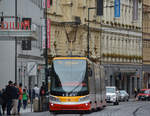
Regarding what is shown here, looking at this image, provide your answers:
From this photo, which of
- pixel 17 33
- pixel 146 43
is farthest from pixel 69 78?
pixel 146 43

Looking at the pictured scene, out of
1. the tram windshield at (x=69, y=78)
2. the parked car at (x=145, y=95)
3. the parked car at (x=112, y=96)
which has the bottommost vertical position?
the parked car at (x=145, y=95)

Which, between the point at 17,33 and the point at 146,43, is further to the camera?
the point at 146,43

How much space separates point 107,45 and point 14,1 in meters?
35.2

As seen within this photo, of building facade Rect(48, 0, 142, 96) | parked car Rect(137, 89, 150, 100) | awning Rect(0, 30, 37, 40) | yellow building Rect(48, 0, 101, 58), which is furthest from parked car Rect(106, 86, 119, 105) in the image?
parked car Rect(137, 89, 150, 100)

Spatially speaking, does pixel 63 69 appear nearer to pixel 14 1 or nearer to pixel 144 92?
pixel 14 1

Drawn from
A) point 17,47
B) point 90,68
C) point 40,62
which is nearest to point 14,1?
point 17,47

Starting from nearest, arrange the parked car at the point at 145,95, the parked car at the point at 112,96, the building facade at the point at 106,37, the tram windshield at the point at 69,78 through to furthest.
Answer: the tram windshield at the point at 69,78 → the parked car at the point at 112,96 → the building facade at the point at 106,37 → the parked car at the point at 145,95

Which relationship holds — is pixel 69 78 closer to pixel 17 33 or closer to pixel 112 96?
pixel 17 33

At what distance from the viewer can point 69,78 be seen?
38875 mm

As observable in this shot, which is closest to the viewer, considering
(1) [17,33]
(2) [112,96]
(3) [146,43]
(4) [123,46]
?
(1) [17,33]

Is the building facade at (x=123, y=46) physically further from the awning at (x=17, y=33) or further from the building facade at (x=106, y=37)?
the awning at (x=17, y=33)

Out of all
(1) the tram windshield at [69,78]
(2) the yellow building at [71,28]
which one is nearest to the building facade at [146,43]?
(2) the yellow building at [71,28]

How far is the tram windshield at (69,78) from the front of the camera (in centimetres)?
3859

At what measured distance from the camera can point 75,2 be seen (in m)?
79.7
